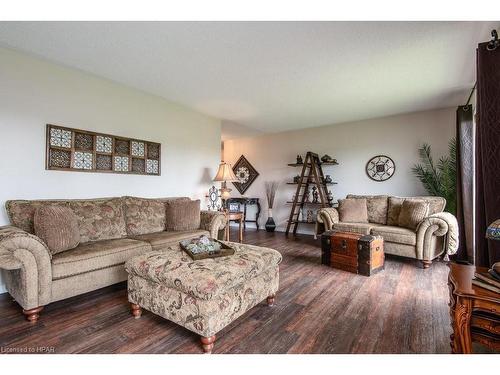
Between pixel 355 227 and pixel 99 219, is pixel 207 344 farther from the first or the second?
pixel 355 227

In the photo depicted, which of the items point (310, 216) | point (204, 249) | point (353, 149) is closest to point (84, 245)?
point (204, 249)

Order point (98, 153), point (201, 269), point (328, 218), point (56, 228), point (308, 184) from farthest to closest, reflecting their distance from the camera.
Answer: point (308, 184), point (328, 218), point (98, 153), point (56, 228), point (201, 269)

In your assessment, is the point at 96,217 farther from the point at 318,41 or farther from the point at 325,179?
the point at 325,179

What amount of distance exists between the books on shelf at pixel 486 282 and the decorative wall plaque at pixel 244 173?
515 centimetres

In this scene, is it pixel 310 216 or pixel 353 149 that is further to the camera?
pixel 310 216

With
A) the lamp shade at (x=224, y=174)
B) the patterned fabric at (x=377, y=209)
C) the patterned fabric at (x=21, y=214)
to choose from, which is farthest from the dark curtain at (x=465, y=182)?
the patterned fabric at (x=21, y=214)

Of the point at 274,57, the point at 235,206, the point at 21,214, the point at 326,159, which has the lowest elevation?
the point at 235,206

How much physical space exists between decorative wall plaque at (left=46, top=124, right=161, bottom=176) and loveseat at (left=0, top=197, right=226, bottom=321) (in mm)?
465

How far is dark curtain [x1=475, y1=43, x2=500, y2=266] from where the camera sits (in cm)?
172

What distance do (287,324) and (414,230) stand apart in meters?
2.49

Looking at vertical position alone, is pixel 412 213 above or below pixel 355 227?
above

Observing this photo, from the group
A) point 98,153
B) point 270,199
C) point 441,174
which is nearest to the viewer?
point 98,153

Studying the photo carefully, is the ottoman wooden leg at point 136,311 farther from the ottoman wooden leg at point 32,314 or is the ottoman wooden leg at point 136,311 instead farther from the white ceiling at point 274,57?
the white ceiling at point 274,57

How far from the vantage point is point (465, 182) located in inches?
131
